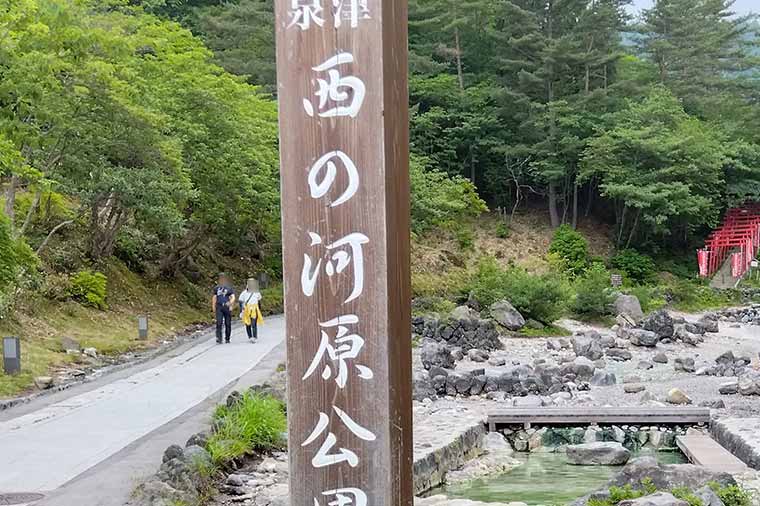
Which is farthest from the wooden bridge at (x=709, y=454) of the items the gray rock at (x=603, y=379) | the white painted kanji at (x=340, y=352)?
the white painted kanji at (x=340, y=352)

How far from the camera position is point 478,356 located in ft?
60.0

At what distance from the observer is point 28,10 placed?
36.4 feet

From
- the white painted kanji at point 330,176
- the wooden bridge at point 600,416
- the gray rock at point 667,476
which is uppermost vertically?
the white painted kanji at point 330,176

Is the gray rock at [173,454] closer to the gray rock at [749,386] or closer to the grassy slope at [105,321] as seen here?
the grassy slope at [105,321]

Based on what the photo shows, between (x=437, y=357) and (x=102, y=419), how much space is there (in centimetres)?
888

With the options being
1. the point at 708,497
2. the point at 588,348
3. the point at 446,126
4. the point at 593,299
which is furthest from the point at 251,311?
the point at 446,126

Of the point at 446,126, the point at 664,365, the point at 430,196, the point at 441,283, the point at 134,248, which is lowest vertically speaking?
the point at 664,365

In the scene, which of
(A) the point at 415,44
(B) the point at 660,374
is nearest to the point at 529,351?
(B) the point at 660,374

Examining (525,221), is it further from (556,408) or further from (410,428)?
(410,428)

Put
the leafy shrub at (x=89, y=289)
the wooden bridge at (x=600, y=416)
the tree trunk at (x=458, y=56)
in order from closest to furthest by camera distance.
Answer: the wooden bridge at (x=600, y=416) < the leafy shrub at (x=89, y=289) < the tree trunk at (x=458, y=56)

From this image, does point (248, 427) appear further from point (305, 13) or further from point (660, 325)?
point (660, 325)

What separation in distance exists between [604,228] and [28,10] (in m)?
30.0

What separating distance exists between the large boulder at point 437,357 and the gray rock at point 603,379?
300 centimetres

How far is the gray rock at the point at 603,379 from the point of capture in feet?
49.3
